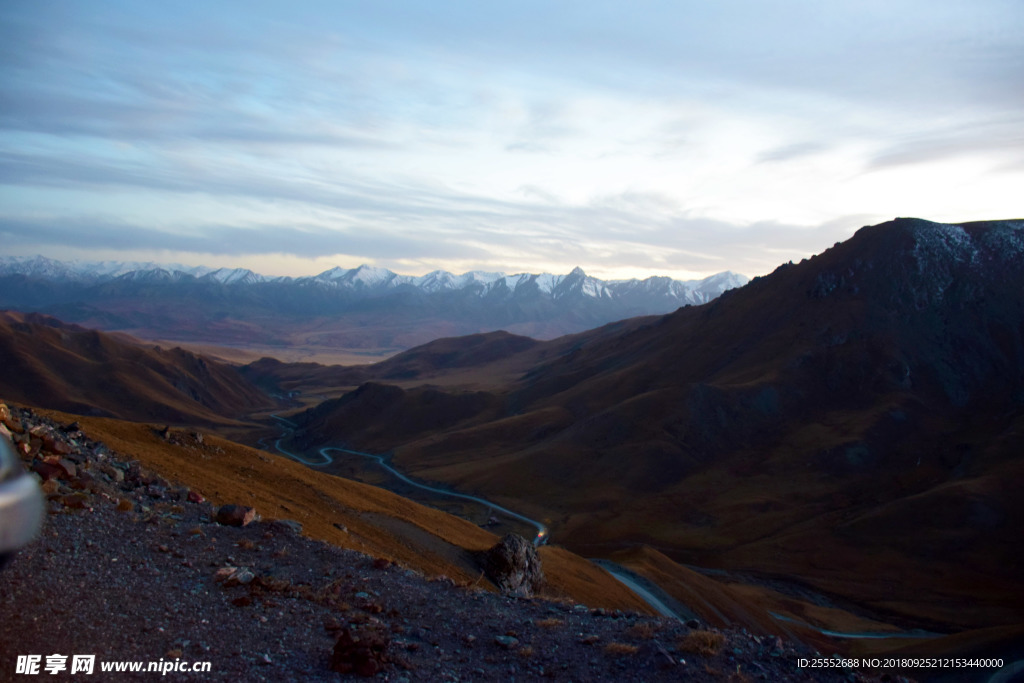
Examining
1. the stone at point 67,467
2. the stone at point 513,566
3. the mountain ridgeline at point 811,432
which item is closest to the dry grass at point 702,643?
the stone at point 67,467

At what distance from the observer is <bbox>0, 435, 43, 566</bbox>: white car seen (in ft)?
16.7

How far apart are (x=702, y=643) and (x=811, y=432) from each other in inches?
3966

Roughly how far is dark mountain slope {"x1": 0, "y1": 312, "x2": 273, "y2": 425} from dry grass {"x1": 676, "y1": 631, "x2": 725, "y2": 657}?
437 feet

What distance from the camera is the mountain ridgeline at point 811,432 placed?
7131cm

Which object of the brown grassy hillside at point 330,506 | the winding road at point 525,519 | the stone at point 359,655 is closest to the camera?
the stone at point 359,655

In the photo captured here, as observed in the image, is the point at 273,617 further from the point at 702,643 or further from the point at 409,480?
the point at 409,480

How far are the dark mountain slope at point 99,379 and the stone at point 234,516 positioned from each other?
12287 centimetres

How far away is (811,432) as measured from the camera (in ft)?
336

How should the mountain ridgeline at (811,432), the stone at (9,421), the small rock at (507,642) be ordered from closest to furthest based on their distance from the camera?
1. the small rock at (507,642)
2. the stone at (9,421)
3. the mountain ridgeline at (811,432)

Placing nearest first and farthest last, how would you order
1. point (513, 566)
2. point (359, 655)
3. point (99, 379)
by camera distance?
point (359, 655) → point (513, 566) → point (99, 379)

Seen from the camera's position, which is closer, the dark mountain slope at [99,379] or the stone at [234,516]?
the stone at [234,516]

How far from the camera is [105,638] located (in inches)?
369

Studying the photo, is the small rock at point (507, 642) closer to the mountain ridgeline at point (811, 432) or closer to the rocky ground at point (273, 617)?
the rocky ground at point (273, 617)

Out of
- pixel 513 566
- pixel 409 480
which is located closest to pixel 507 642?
pixel 513 566
